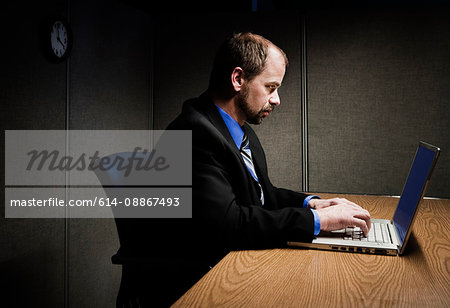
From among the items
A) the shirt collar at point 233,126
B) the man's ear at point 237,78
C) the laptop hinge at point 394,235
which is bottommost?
the laptop hinge at point 394,235

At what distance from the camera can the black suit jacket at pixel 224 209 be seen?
115 centimetres

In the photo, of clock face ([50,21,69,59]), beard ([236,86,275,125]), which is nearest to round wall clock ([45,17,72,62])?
clock face ([50,21,69,59])

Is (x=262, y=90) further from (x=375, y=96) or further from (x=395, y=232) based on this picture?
(x=375, y=96)

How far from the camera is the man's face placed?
4.91 ft

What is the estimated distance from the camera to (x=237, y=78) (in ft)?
4.88

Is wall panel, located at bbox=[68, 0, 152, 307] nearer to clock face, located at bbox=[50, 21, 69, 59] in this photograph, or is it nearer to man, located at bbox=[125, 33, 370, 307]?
clock face, located at bbox=[50, 21, 69, 59]

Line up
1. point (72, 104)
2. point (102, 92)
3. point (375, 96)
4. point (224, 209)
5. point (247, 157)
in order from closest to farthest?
1. point (224, 209)
2. point (247, 157)
3. point (72, 104)
4. point (102, 92)
5. point (375, 96)

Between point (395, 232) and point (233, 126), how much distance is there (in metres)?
0.65

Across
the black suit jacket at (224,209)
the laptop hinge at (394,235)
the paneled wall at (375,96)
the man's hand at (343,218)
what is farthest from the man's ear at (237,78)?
the paneled wall at (375,96)

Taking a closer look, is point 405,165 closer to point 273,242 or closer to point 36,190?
point 273,242

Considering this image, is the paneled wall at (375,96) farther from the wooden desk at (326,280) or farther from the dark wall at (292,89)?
the wooden desk at (326,280)

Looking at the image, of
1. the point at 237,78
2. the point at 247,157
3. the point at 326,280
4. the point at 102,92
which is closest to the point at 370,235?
the point at 326,280

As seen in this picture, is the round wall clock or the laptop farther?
the round wall clock

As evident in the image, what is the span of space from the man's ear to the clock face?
3.43ft
